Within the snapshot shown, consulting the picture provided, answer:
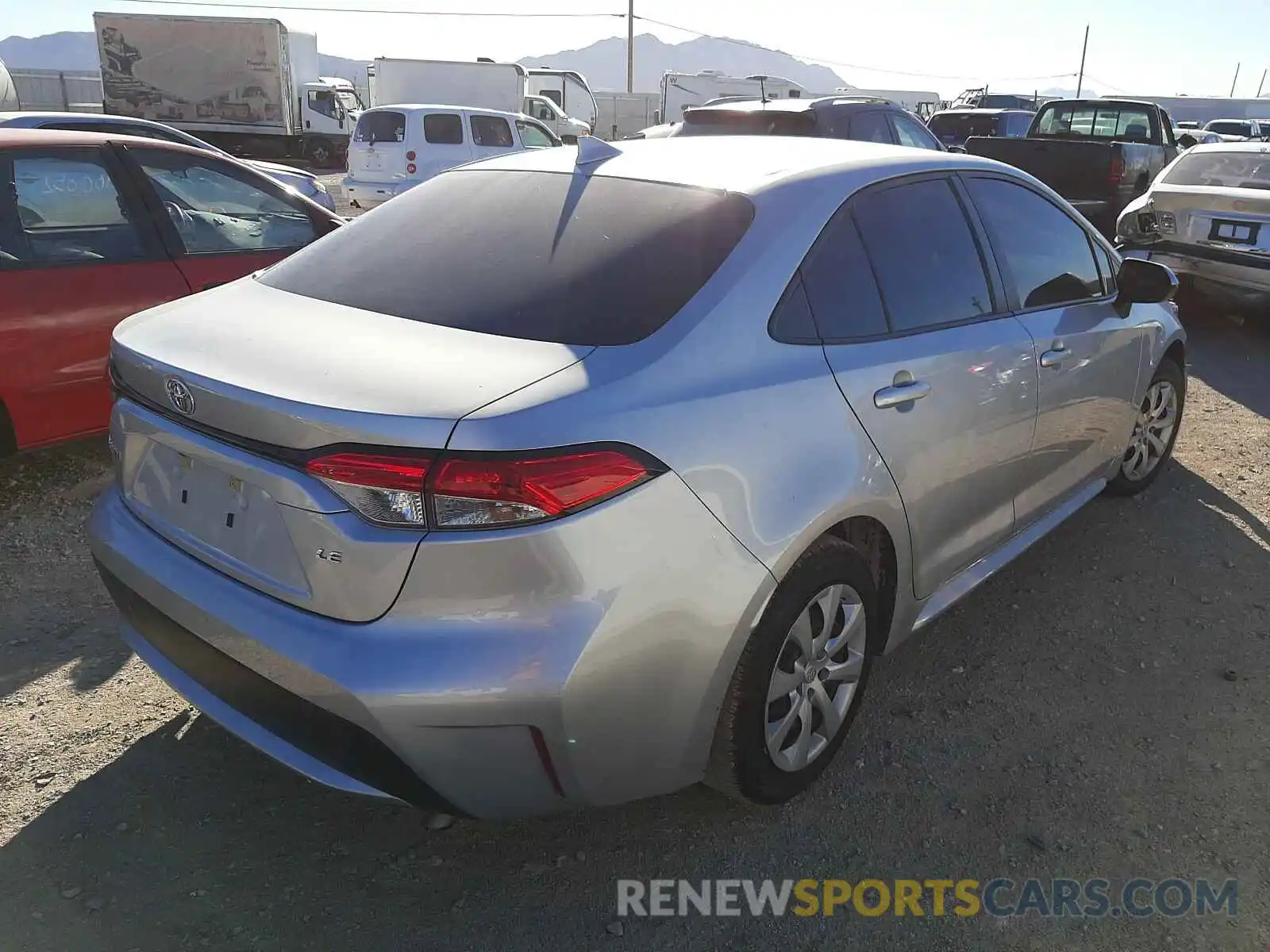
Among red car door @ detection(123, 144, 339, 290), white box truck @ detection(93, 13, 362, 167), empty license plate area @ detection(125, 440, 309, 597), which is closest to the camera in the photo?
empty license plate area @ detection(125, 440, 309, 597)

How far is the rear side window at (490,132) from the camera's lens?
15.3 metres

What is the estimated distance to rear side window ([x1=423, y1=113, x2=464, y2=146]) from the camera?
15.0 m

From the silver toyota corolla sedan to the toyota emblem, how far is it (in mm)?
15

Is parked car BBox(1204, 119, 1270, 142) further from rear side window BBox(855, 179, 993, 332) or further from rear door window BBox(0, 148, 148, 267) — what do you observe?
rear door window BBox(0, 148, 148, 267)

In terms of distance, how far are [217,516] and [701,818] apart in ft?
4.64

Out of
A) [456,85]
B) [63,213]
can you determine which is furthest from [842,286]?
[456,85]

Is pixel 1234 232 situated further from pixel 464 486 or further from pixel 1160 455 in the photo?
pixel 464 486

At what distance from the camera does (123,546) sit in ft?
7.56

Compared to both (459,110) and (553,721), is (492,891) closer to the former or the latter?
(553,721)

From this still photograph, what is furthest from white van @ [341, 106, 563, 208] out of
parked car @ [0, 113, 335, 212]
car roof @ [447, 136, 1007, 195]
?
car roof @ [447, 136, 1007, 195]

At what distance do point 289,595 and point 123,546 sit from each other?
64cm

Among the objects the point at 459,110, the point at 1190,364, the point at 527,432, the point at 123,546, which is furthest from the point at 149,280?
the point at 459,110

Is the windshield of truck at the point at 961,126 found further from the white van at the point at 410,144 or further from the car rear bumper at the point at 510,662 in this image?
the car rear bumper at the point at 510,662

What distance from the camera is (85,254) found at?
13.8 feet
